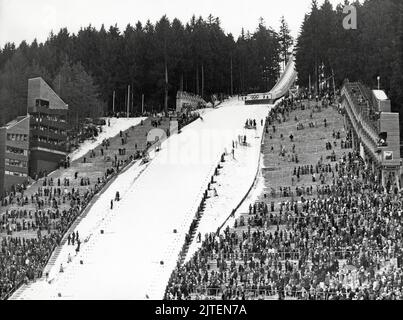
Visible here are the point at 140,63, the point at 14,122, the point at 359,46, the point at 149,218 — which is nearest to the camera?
the point at 149,218

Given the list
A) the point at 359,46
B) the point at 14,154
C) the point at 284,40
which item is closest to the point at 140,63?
the point at 359,46

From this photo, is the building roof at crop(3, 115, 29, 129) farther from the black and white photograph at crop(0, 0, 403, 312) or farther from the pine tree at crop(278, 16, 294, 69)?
the pine tree at crop(278, 16, 294, 69)

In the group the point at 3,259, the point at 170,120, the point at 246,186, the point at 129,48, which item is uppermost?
the point at 129,48

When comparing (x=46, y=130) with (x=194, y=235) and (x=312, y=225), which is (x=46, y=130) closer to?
(x=194, y=235)

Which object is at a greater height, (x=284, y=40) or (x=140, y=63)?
(x=284, y=40)

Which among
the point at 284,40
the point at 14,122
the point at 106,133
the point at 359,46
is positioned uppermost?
the point at 284,40

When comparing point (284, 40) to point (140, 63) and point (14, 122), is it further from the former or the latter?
point (14, 122)
